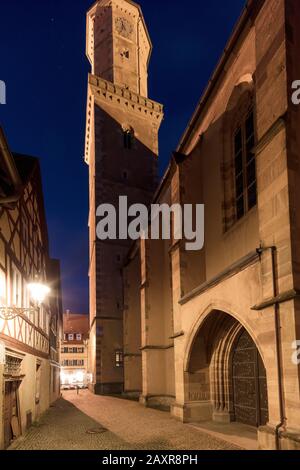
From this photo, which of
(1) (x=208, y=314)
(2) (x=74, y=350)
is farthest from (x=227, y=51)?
(2) (x=74, y=350)

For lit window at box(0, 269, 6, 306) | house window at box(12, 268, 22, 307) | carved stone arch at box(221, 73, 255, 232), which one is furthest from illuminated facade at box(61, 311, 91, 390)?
lit window at box(0, 269, 6, 306)

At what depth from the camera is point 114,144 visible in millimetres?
29500

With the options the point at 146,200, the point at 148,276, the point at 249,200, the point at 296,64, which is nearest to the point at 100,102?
the point at 146,200

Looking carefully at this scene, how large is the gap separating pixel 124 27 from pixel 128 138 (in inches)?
367

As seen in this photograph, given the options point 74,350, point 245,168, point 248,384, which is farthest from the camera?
point 74,350

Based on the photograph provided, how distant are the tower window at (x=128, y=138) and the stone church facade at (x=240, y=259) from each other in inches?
429

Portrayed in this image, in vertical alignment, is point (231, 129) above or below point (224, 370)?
above


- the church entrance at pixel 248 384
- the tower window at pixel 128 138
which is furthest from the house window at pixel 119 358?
the church entrance at pixel 248 384

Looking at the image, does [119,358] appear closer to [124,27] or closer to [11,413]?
[11,413]

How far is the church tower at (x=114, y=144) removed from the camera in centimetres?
2631

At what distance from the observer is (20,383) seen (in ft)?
33.3
